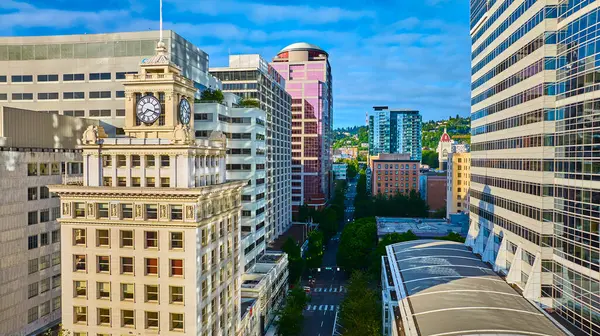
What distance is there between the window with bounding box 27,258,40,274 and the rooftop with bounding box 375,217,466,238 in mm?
83486

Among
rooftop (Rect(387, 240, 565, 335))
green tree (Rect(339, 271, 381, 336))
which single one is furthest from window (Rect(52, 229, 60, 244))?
rooftop (Rect(387, 240, 565, 335))

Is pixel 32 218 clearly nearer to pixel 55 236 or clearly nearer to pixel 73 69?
Result: pixel 55 236

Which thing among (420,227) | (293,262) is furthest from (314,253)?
(420,227)

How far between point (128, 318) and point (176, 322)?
5029mm

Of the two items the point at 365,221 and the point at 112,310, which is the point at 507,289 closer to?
the point at 112,310

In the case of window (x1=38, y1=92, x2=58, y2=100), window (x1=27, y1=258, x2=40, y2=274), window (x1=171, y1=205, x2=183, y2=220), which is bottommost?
window (x1=27, y1=258, x2=40, y2=274)

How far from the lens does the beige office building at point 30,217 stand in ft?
159

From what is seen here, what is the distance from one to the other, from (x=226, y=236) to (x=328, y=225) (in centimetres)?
9579

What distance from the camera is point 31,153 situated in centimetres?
5238

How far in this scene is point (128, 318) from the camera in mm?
44938

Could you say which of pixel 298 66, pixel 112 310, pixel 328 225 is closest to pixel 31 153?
pixel 112 310

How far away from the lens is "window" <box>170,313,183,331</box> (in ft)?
144

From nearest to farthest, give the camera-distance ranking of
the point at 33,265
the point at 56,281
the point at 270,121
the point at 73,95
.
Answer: the point at 33,265
the point at 56,281
the point at 73,95
the point at 270,121

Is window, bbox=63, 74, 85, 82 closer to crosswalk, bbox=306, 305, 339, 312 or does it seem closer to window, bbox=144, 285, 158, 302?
window, bbox=144, 285, 158, 302
